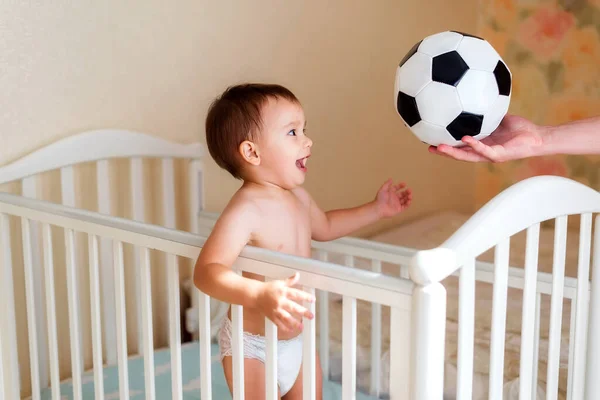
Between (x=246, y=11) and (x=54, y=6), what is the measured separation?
536 mm

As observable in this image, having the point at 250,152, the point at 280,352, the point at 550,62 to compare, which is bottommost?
the point at 280,352

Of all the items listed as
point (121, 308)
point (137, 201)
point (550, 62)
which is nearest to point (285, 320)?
point (121, 308)

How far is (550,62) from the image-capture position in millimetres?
2668

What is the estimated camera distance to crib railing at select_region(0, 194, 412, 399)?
0.88 meters

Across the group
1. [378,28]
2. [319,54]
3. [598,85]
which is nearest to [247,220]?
[319,54]

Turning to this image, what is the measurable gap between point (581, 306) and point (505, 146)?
30 centimetres

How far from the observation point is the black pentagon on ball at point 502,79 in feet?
3.55

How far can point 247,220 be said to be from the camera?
112 cm

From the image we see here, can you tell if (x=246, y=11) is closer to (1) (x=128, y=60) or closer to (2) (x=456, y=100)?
(1) (x=128, y=60)

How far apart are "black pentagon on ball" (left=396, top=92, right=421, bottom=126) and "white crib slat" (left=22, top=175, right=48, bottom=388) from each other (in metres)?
0.79

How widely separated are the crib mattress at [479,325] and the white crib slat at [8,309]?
0.70 metres

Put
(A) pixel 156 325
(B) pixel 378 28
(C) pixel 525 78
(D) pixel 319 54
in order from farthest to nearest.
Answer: (C) pixel 525 78 → (B) pixel 378 28 → (D) pixel 319 54 → (A) pixel 156 325

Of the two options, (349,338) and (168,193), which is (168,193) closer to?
(168,193)

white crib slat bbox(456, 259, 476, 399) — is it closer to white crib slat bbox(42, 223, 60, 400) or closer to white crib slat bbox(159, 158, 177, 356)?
white crib slat bbox(42, 223, 60, 400)
